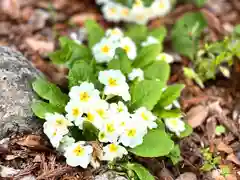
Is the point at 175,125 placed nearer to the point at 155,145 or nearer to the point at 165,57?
the point at 155,145

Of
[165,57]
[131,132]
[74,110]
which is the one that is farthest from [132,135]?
[165,57]

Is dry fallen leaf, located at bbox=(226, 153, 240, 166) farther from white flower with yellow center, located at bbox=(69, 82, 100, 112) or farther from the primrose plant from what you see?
white flower with yellow center, located at bbox=(69, 82, 100, 112)

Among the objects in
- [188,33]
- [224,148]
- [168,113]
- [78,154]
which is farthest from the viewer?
[188,33]

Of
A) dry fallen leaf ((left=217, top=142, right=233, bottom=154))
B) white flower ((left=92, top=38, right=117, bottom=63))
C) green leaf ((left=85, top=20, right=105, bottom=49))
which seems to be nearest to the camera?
dry fallen leaf ((left=217, top=142, right=233, bottom=154))

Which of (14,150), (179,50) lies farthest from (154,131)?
(179,50)

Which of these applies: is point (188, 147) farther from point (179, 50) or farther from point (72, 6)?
point (72, 6)

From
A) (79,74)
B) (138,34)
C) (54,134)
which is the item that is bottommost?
(54,134)

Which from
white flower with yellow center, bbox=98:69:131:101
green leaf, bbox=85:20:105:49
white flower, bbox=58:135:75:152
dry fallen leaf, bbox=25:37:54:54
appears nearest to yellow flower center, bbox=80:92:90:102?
white flower with yellow center, bbox=98:69:131:101
